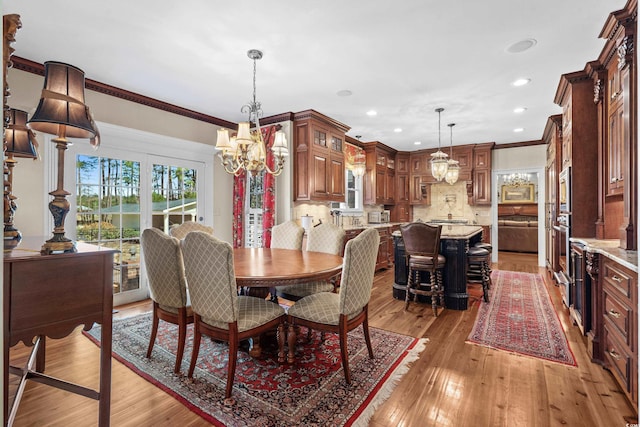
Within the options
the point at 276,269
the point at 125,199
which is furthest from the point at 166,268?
the point at 125,199

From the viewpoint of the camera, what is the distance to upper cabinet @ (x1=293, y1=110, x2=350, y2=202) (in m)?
4.60

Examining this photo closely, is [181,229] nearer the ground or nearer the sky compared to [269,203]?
nearer the ground

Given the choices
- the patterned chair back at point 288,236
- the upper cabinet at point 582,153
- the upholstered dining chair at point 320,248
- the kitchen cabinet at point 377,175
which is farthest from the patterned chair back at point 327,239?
the kitchen cabinet at point 377,175

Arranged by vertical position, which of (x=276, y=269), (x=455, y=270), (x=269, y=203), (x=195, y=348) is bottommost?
(x=195, y=348)

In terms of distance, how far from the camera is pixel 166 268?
2.21 meters

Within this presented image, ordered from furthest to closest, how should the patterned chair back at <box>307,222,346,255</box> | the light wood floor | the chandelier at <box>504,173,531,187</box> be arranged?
the chandelier at <box>504,173,531,187</box> → the patterned chair back at <box>307,222,346,255</box> → the light wood floor

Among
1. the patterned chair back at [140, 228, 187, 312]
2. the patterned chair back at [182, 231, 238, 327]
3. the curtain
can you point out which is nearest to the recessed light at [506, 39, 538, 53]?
the patterned chair back at [182, 231, 238, 327]

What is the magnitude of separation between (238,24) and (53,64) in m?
1.35

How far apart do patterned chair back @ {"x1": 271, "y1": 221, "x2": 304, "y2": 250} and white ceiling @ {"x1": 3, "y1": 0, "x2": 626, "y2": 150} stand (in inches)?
62.9

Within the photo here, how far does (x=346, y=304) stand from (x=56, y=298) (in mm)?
1490

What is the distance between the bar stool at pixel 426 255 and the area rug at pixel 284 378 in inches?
34.1

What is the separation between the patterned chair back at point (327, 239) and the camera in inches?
126

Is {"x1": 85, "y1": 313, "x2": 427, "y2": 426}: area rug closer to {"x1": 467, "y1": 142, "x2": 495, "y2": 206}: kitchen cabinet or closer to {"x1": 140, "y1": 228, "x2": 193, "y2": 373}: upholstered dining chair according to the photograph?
{"x1": 140, "y1": 228, "x2": 193, "y2": 373}: upholstered dining chair

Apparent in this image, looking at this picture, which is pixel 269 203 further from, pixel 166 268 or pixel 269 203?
pixel 166 268
